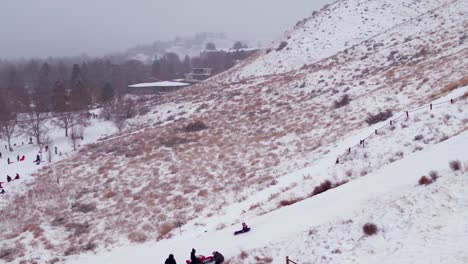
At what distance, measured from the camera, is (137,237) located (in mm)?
17469

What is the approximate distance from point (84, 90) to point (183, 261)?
5398 cm

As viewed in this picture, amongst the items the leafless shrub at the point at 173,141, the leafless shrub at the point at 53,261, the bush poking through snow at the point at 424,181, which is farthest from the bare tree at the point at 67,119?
the bush poking through snow at the point at 424,181

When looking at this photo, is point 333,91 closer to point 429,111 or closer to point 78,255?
point 429,111

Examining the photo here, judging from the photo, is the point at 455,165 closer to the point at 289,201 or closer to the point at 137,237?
the point at 289,201

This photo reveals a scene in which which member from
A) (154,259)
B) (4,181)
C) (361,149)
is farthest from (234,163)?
(4,181)

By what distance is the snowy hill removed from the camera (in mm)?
11094

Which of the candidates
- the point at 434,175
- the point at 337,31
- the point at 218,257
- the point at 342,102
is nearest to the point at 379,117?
the point at 342,102

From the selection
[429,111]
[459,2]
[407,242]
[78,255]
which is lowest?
[78,255]

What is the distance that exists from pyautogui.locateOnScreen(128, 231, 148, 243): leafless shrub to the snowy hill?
0.09 metres

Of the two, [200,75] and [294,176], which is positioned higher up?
[200,75]

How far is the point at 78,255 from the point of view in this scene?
55.8 ft

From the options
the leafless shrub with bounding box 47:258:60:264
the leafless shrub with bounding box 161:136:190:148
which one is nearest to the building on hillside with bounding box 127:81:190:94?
the leafless shrub with bounding box 161:136:190:148

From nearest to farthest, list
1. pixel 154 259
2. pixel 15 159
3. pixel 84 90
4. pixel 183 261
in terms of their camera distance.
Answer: pixel 183 261
pixel 154 259
pixel 15 159
pixel 84 90

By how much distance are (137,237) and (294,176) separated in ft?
28.7
